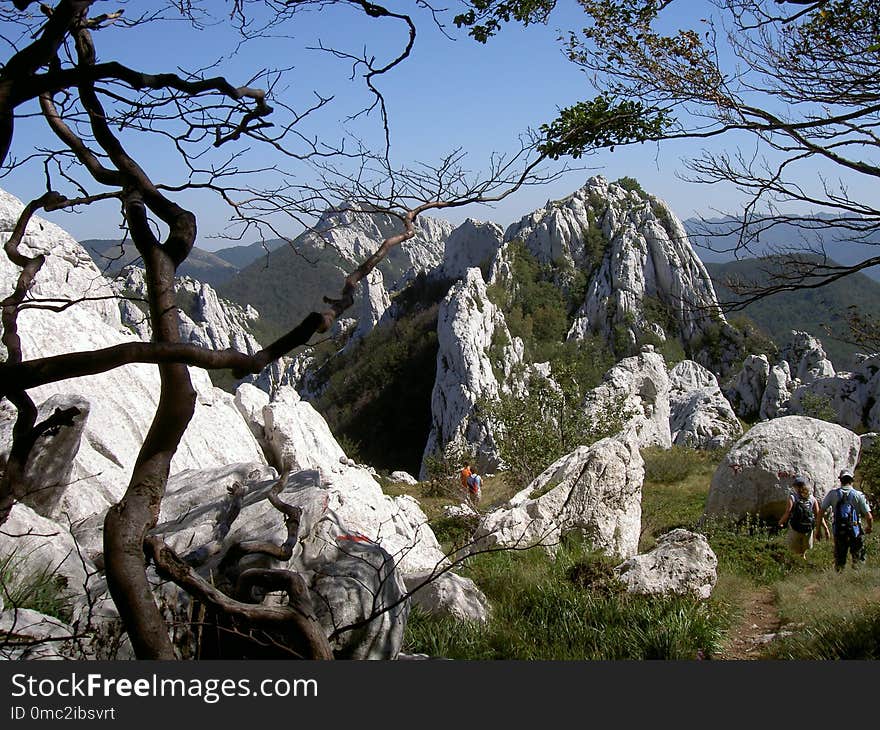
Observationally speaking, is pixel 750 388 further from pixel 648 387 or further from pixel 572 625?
pixel 572 625

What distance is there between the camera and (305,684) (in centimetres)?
336

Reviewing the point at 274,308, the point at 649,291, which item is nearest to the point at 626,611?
the point at 649,291

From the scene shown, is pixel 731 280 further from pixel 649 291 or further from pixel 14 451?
pixel 649 291

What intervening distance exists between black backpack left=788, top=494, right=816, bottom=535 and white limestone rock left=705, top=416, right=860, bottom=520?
216cm

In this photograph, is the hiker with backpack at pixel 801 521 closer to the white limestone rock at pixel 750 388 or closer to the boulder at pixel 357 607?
the boulder at pixel 357 607

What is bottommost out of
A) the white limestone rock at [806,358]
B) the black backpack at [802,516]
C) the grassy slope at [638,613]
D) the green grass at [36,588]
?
the grassy slope at [638,613]

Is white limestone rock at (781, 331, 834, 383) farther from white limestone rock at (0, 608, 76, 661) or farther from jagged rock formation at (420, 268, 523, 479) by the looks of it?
white limestone rock at (0, 608, 76, 661)

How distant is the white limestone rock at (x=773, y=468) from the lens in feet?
41.4

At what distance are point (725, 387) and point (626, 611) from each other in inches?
2333

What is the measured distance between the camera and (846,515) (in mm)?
8906

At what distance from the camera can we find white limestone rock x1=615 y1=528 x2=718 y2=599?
690cm

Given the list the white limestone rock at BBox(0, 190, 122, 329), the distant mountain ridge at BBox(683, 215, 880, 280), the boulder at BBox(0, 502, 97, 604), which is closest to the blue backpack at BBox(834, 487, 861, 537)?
the distant mountain ridge at BBox(683, 215, 880, 280)

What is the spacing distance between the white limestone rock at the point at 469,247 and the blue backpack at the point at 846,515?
7508 cm

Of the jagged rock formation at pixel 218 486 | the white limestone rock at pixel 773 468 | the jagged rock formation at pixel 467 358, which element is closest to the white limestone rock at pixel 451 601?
the jagged rock formation at pixel 218 486
